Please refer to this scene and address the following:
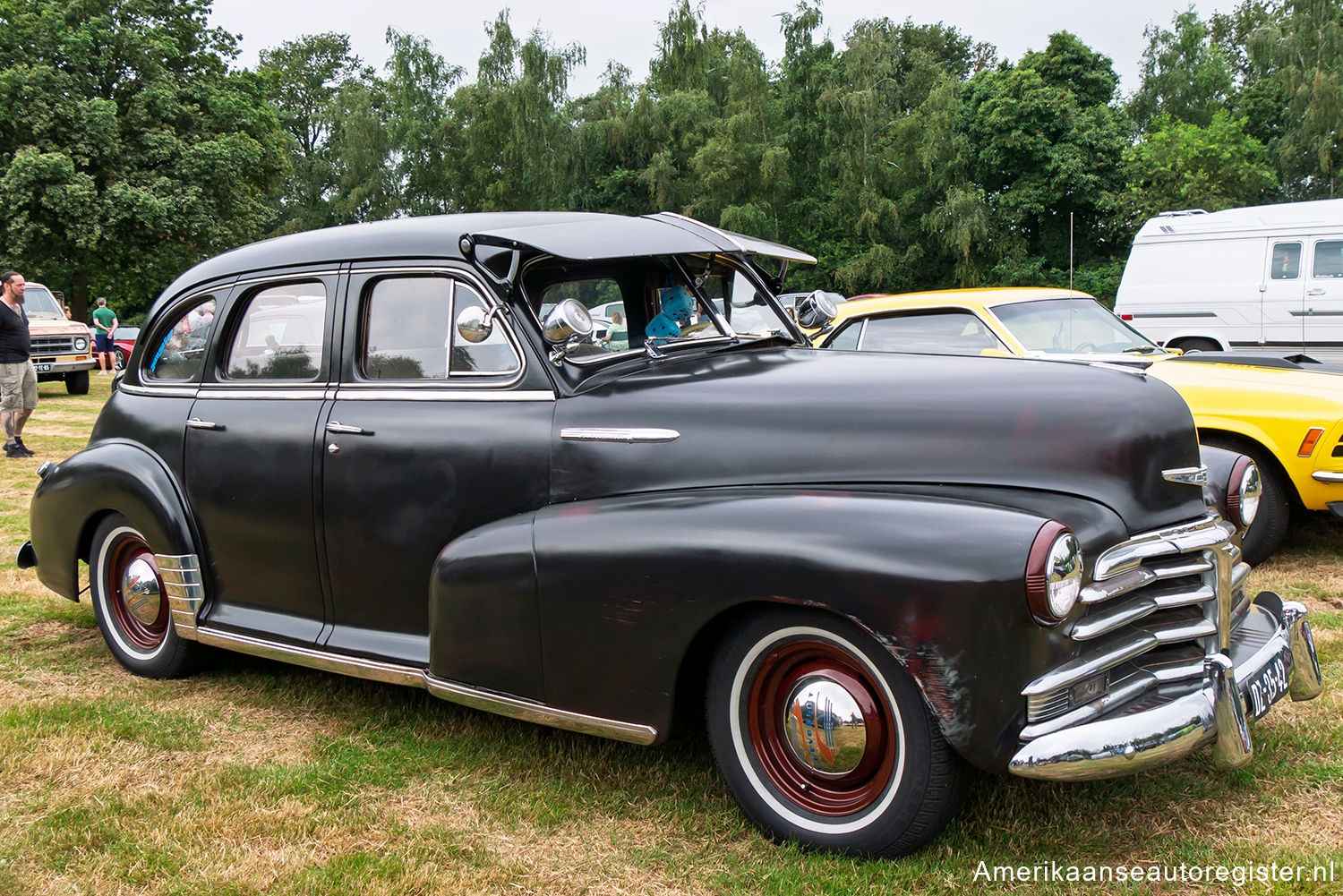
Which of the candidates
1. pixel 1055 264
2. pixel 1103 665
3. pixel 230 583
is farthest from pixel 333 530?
pixel 1055 264

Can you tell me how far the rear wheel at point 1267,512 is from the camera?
17.8 feet

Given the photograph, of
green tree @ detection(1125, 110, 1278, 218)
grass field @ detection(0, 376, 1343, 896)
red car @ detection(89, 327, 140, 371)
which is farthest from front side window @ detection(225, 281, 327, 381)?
green tree @ detection(1125, 110, 1278, 218)

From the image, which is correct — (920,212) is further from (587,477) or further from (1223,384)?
(587,477)

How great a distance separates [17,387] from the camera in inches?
415

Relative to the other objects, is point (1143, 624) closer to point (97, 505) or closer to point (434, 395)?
point (434, 395)

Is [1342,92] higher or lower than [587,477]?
higher

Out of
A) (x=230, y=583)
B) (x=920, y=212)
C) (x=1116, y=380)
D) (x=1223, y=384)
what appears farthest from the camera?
(x=920, y=212)

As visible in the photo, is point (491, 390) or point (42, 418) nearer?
point (491, 390)

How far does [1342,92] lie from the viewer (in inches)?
1291

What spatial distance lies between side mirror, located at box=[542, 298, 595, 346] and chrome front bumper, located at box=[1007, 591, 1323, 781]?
6.07 ft

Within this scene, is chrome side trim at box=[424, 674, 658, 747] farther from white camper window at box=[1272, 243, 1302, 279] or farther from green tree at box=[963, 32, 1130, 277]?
green tree at box=[963, 32, 1130, 277]

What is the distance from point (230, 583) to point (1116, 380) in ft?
10.8

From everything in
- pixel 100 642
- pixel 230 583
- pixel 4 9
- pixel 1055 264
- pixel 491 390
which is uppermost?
pixel 4 9

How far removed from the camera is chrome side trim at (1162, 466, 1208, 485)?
2.88m
